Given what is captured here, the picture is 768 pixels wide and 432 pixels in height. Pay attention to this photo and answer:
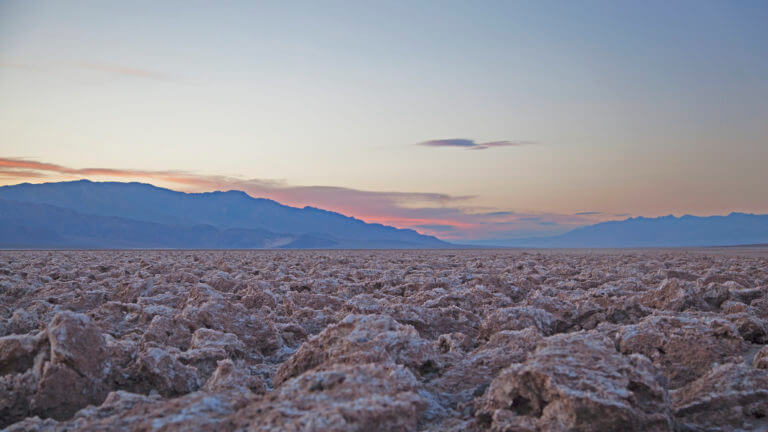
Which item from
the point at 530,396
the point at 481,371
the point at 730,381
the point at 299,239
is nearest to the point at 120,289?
the point at 481,371

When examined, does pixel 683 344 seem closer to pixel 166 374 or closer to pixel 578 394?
pixel 578 394

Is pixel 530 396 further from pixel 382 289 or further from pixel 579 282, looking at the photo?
pixel 579 282

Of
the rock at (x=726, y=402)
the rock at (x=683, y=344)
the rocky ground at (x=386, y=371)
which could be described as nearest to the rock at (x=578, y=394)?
the rocky ground at (x=386, y=371)

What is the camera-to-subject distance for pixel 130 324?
5.96 metres

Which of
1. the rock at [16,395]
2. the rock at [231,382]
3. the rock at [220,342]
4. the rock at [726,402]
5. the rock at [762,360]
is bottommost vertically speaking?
the rock at [16,395]

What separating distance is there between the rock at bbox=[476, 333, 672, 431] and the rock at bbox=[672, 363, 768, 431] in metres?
0.26

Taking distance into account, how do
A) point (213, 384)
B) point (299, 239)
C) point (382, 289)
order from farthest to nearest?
1. point (299, 239)
2. point (382, 289)
3. point (213, 384)

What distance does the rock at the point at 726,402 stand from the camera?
10.1 feet

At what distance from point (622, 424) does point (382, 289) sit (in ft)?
21.8

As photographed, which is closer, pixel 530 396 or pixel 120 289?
pixel 530 396

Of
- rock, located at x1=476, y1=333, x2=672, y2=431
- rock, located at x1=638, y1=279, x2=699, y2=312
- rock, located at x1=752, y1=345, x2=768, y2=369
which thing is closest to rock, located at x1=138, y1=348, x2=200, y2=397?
rock, located at x1=476, y1=333, x2=672, y2=431

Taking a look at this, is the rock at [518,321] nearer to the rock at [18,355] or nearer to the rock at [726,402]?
the rock at [726,402]

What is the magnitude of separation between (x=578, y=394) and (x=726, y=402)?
3.60ft

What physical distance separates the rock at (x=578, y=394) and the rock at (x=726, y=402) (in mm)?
256
